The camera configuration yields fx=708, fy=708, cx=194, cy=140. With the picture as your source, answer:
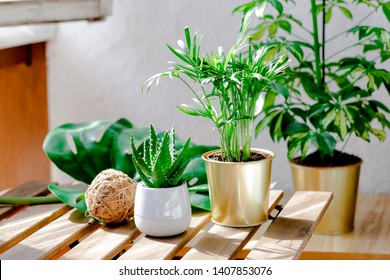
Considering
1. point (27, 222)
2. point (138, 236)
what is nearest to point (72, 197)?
point (27, 222)

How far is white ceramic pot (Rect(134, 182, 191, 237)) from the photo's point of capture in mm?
1314

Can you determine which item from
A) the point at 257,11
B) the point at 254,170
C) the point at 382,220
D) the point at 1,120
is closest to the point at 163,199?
the point at 254,170

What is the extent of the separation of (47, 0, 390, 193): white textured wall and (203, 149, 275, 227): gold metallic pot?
1443 millimetres

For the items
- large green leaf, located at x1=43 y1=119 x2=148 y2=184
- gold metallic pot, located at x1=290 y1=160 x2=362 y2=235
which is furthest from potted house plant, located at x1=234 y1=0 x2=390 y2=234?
large green leaf, located at x1=43 y1=119 x2=148 y2=184

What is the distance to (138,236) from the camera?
141 cm

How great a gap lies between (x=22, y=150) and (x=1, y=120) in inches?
6.5

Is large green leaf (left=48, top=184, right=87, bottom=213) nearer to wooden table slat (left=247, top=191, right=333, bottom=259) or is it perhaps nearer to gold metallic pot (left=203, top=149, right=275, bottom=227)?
gold metallic pot (left=203, top=149, right=275, bottom=227)

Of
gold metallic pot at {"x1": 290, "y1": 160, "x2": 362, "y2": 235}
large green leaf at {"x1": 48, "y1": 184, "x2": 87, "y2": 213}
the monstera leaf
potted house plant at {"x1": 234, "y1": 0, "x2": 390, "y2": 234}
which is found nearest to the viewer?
large green leaf at {"x1": 48, "y1": 184, "x2": 87, "y2": 213}

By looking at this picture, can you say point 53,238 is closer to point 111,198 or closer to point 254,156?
point 111,198

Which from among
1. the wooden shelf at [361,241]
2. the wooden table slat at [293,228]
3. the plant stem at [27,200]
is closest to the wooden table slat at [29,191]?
the plant stem at [27,200]

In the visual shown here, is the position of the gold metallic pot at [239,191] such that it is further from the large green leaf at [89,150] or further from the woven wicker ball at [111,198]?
the large green leaf at [89,150]

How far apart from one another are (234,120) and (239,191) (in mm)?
138
